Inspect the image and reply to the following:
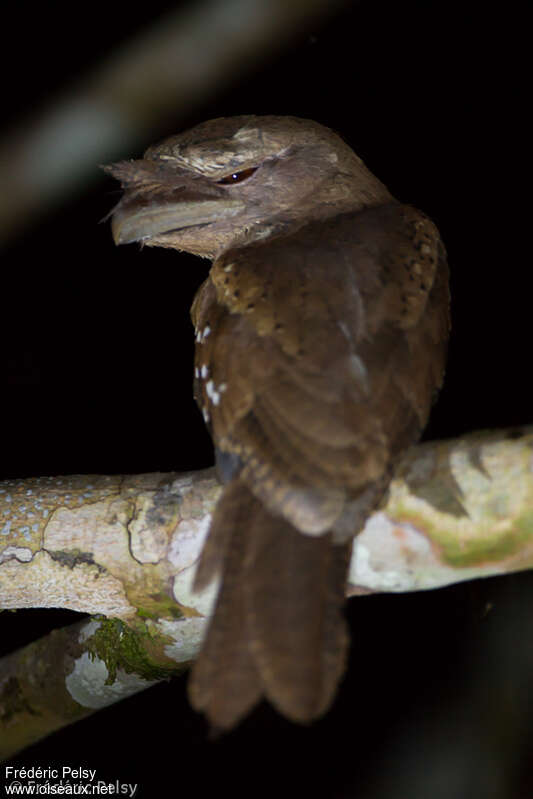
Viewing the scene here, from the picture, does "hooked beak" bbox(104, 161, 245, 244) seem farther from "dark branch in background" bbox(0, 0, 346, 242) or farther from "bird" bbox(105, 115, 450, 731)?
"dark branch in background" bbox(0, 0, 346, 242)

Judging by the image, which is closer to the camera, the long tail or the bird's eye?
the long tail

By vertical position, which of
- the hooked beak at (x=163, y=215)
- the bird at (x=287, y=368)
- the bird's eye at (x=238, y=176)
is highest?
the bird's eye at (x=238, y=176)

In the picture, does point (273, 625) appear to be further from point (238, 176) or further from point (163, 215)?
point (238, 176)

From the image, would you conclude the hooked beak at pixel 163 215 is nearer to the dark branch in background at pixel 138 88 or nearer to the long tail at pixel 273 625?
the dark branch in background at pixel 138 88

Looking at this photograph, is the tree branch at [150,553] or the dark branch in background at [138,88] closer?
the tree branch at [150,553]

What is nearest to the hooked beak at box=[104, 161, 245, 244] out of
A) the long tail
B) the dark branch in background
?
the dark branch in background

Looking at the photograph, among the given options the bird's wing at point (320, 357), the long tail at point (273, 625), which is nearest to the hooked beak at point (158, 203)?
the bird's wing at point (320, 357)

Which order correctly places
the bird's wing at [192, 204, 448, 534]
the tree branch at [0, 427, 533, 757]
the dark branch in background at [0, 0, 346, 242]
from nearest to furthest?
the bird's wing at [192, 204, 448, 534] → the tree branch at [0, 427, 533, 757] → the dark branch in background at [0, 0, 346, 242]

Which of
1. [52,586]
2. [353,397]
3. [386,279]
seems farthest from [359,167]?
[52,586]
